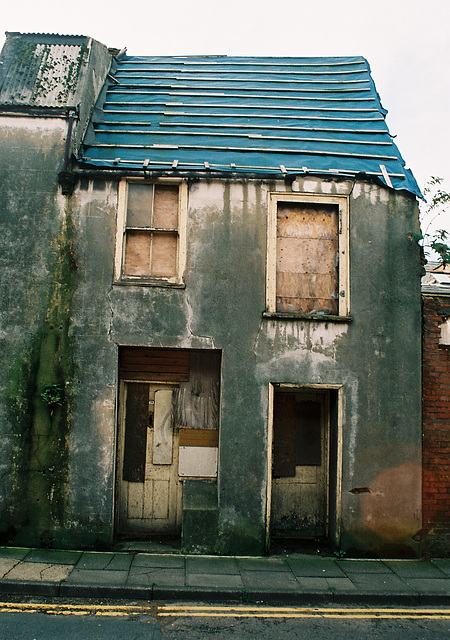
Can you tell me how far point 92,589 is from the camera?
6.43 meters

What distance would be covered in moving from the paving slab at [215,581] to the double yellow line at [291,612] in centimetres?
36

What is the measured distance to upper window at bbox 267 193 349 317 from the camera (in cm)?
851

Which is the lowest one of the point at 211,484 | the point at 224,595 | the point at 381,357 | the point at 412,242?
the point at 224,595

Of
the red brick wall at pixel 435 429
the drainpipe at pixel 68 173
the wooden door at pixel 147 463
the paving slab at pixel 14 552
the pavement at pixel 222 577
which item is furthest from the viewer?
the wooden door at pixel 147 463

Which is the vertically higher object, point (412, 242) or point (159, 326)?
point (412, 242)

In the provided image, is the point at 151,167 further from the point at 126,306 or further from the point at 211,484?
the point at 211,484

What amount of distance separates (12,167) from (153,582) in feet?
22.6

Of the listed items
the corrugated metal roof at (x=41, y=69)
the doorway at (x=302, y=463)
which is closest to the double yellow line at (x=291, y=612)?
the doorway at (x=302, y=463)

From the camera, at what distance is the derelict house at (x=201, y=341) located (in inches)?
314

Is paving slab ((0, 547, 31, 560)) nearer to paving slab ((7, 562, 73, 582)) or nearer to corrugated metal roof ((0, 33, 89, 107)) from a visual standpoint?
paving slab ((7, 562, 73, 582))

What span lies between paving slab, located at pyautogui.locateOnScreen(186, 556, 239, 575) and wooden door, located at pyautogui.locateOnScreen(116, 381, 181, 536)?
117cm

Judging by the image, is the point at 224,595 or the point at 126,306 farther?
the point at 126,306

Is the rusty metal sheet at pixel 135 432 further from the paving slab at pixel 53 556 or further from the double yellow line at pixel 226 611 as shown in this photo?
the double yellow line at pixel 226 611

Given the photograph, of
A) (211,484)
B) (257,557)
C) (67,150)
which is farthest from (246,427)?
(67,150)
